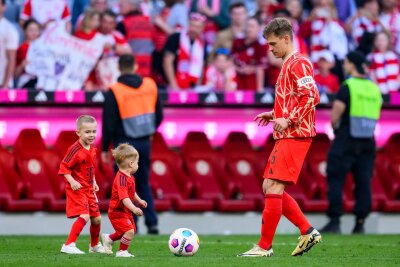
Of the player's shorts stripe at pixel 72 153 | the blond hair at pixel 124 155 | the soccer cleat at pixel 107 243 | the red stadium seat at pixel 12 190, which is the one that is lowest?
the red stadium seat at pixel 12 190

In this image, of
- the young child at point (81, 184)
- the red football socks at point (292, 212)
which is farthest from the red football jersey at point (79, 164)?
the red football socks at point (292, 212)

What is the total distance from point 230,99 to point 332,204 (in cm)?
215

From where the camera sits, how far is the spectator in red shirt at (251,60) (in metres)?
18.7

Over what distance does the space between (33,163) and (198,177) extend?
7.56 feet

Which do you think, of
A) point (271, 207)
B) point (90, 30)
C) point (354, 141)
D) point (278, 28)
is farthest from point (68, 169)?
point (90, 30)

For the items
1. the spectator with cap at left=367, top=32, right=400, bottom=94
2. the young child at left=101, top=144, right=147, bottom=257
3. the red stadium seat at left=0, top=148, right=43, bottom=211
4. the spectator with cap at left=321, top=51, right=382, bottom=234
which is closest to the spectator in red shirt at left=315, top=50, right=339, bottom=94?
the spectator with cap at left=367, top=32, right=400, bottom=94

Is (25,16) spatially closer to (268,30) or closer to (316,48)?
(316,48)

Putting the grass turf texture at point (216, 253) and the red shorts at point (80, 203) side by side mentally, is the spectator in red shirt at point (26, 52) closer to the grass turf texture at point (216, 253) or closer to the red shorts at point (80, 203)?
the grass turf texture at point (216, 253)

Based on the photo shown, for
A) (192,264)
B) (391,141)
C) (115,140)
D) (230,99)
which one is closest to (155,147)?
(230,99)

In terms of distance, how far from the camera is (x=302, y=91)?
10883 mm

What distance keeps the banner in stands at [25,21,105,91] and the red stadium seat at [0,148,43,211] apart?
125 centimetres

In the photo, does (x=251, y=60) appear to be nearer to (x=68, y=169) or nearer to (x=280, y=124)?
(x=68, y=169)

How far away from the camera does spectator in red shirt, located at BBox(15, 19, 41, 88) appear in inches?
701

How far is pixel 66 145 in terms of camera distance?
1716 centimetres
